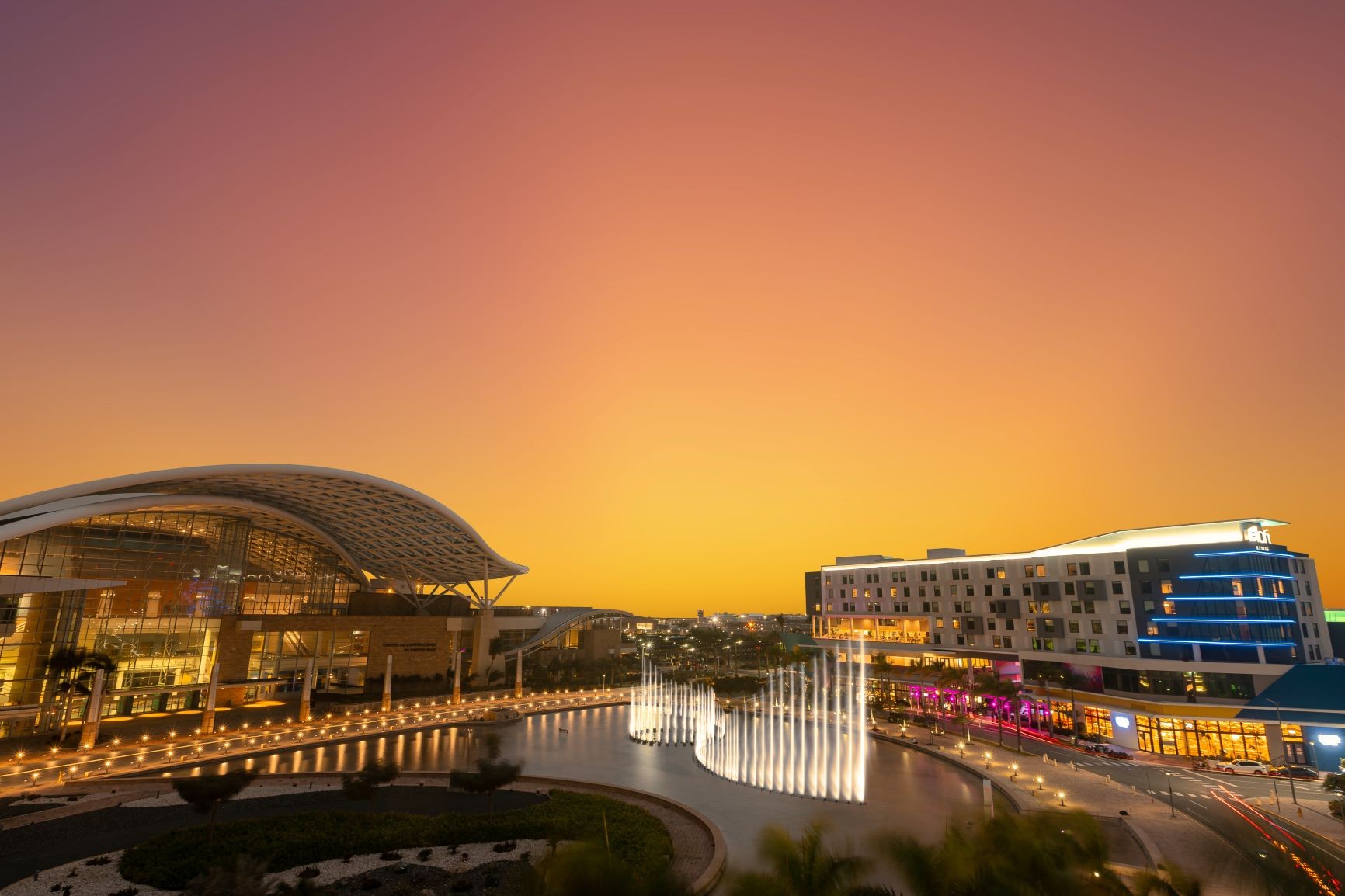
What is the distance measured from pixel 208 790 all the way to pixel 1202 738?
6154 cm

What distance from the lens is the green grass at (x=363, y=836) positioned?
77.0ft

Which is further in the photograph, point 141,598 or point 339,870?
point 141,598

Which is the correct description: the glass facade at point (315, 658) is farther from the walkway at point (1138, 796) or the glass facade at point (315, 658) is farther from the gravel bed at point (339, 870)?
the walkway at point (1138, 796)

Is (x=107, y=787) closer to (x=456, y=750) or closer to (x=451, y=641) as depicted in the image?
(x=456, y=750)

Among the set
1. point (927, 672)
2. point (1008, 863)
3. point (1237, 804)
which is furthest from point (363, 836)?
point (927, 672)

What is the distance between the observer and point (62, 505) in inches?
1827

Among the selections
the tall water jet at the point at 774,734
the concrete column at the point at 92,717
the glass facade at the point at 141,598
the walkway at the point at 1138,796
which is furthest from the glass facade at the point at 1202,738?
the glass facade at the point at 141,598

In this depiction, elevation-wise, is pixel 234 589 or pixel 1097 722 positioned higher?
pixel 234 589

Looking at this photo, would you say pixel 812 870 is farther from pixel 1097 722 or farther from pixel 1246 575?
pixel 1246 575

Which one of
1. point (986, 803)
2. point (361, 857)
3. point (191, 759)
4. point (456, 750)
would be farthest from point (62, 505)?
point (986, 803)

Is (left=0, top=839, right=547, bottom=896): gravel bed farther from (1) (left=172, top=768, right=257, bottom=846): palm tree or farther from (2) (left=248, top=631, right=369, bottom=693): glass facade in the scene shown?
(2) (left=248, top=631, right=369, bottom=693): glass facade

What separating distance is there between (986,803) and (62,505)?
2409 inches

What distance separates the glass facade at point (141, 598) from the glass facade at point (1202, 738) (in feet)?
263

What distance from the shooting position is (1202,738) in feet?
157
